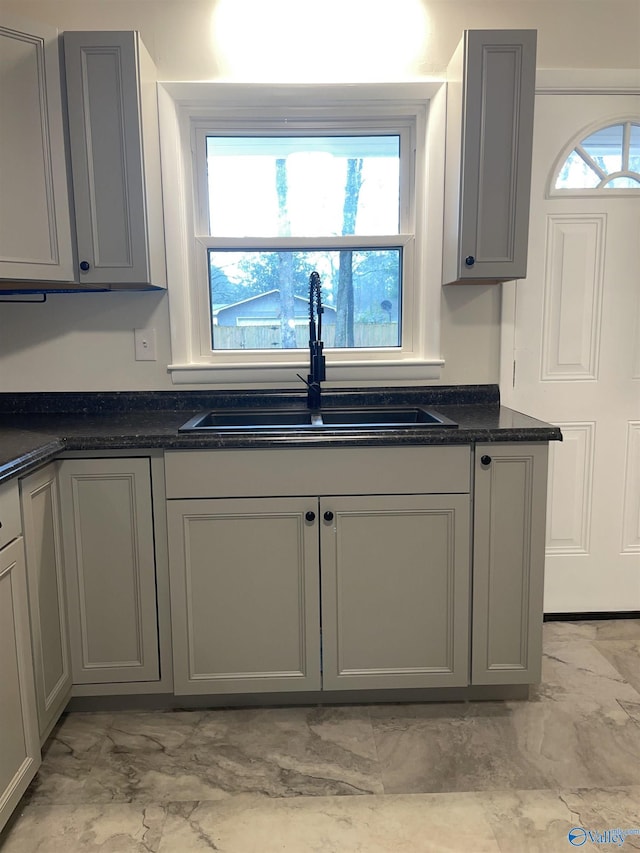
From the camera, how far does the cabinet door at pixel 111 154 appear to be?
1.95 m

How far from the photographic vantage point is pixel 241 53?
7.40ft

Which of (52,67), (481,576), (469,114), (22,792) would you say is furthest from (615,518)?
(52,67)

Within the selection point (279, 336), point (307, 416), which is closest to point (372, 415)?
point (307, 416)

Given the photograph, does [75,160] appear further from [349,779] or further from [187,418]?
[349,779]

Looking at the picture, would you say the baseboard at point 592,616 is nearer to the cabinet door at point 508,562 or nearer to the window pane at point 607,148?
the cabinet door at point 508,562

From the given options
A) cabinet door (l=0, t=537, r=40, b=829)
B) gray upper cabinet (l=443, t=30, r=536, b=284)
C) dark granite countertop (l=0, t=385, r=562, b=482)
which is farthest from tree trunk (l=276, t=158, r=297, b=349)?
cabinet door (l=0, t=537, r=40, b=829)

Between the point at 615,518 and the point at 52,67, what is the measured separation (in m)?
2.69

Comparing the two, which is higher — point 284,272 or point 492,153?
point 492,153

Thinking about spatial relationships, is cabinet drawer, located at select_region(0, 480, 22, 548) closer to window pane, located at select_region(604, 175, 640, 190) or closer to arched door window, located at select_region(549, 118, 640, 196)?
arched door window, located at select_region(549, 118, 640, 196)

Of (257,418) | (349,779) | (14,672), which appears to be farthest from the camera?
(257,418)

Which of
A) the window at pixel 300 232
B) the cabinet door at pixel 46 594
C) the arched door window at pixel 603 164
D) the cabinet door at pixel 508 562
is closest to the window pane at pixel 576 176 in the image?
the arched door window at pixel 603 164

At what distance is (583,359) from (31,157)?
2.16 meters

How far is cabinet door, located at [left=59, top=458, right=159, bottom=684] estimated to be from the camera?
1.88 metres

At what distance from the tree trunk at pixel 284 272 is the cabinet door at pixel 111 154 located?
533 mm
